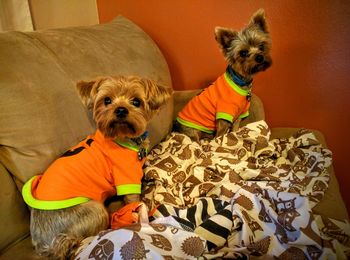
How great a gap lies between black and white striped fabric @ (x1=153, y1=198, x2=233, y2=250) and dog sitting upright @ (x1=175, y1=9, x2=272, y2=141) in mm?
721

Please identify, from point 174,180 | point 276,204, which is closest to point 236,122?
point 174,180

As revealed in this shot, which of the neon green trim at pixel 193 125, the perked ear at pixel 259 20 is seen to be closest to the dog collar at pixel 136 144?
the neon green trim at pixel 193 125

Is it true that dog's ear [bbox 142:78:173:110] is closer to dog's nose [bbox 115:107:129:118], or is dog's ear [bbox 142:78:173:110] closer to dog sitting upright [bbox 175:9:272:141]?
dog's nose [bbox 115:107:129:118]

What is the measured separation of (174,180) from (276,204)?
0.48 meters

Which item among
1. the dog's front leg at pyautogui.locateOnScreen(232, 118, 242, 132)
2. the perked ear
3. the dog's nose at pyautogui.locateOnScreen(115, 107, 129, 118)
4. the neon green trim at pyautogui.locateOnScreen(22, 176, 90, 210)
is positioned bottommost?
the dog's front leg at pyautogui.locateOnScreen(232, 118, 242, 132)

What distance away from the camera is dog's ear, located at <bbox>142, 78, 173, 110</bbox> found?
1.28 meters

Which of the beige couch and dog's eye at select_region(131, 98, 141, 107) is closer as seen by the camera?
the beige couch

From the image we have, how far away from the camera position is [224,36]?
1803mm

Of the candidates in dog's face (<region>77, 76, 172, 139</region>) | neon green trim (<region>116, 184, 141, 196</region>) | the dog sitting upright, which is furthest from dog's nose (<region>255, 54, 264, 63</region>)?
neon green trim (<region>116, 184, 141, 196</region>)

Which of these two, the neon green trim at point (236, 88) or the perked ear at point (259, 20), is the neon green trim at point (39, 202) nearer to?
the neon green trim at point (236, 88)

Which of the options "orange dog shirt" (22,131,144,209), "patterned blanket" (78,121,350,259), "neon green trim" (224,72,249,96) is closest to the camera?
"patterned blanket" (78,121,350,259)

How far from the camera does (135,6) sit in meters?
2.11

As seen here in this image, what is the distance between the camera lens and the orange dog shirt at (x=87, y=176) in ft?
3.46

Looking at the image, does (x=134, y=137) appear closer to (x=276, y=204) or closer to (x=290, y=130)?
(x=276, y=204)
